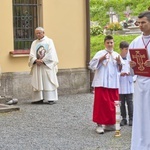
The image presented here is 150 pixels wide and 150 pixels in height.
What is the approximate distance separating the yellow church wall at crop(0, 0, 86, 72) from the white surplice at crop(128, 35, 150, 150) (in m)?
6.71

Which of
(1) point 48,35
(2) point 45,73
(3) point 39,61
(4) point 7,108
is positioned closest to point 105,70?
(4) point 7,108

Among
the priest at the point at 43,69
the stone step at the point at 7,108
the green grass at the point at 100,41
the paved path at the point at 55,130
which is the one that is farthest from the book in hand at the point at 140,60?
the green grass at the point at 100,41

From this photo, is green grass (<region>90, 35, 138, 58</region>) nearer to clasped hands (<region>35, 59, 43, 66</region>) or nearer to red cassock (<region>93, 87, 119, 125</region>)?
clasped hands (<region>35, 59, 43, 66</region>)

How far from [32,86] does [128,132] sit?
14.7ft

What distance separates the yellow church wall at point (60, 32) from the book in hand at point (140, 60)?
21.7 ft

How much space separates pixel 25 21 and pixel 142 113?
7409 millimetres

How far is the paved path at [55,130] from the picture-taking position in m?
7.99

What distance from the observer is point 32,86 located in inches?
510

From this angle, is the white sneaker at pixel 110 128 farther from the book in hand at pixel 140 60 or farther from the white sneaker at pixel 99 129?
the book in hand at pixel 140 60

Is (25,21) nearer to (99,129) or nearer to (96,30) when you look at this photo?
(99,129)

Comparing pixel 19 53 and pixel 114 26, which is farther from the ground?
pixel 114 26

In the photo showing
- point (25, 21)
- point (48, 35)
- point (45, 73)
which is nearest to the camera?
point (45, 73)

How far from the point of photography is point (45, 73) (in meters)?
12.9

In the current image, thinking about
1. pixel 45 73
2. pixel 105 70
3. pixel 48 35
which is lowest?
pixel 45 73
